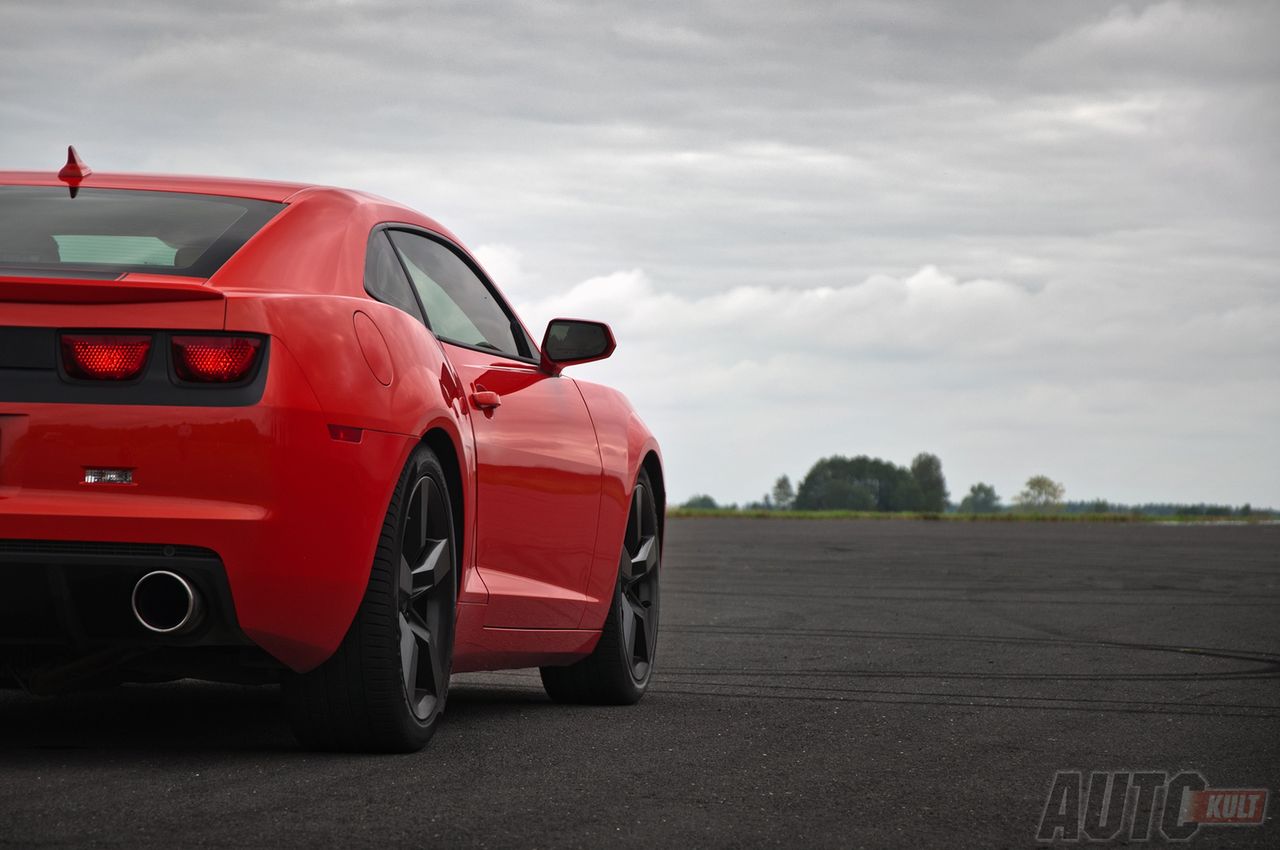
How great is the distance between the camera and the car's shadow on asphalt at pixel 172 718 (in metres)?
4.91

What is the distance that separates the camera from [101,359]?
4129 millimetres

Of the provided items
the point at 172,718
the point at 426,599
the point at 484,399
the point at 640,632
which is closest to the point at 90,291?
the point at 426,599

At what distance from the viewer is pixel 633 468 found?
6758 millimetres

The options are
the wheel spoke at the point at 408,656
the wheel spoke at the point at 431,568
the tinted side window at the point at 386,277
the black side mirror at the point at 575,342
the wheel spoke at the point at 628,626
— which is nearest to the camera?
the wheel spoke at the point at 408,656

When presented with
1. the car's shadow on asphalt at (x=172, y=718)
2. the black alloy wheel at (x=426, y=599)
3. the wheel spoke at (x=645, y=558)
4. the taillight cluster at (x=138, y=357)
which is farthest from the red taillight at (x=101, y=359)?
the wheel spoke at (x=645, y=558)

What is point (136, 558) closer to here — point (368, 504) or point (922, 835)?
point (368, 504)

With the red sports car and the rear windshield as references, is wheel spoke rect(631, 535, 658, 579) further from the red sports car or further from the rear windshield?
the rear windshield

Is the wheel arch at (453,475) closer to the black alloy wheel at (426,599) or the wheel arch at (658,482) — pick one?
the black alloy wheel at (426,599)

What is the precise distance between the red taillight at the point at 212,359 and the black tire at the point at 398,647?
58 cm

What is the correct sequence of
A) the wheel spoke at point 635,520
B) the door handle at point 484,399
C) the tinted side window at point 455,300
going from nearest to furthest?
the door handle at point 484,399
the tinted side window at point 455,300
the wheel spoke at point 635,520

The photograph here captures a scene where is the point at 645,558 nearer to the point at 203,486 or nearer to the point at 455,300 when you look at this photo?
the point at 455,300

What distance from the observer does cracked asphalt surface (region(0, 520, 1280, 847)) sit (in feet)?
12.8

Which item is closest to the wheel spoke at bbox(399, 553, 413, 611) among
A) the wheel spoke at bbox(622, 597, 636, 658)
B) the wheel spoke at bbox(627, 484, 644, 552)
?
the wheel spoke at bbox(622, 597, 636, 658)

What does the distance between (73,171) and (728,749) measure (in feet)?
8.29
